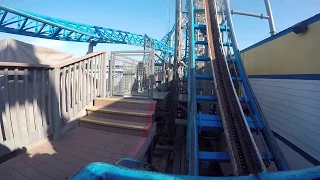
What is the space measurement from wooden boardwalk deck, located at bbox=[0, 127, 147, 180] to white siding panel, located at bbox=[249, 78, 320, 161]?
8.84 ft

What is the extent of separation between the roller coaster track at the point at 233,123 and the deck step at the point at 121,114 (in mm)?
1438

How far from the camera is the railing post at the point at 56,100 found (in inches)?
107

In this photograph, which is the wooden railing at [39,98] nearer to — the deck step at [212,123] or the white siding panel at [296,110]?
the deck step at [212,123]

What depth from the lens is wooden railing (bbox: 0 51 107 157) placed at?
2.10 meters

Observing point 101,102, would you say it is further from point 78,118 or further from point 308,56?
point 308,56

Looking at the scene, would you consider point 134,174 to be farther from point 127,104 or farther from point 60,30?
point 60,30

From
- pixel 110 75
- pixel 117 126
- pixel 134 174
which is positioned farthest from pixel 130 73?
pixel 134 174

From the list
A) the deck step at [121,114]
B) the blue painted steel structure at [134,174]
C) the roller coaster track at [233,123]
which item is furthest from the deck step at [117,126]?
the blue painted steel structure at [134,174]

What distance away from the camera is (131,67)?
539cm

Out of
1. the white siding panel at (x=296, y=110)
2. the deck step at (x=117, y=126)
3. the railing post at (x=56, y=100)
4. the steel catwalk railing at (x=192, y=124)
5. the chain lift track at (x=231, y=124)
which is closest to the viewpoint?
the chain lift track at (x=231, y=124)

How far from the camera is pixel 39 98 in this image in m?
2.58

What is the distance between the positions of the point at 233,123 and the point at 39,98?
121 inches

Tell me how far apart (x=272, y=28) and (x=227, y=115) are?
17.4 ft

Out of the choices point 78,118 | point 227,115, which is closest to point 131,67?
point 78,118
